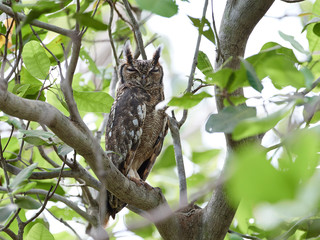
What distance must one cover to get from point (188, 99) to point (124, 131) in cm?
224

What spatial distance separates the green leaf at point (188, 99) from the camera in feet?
4.16

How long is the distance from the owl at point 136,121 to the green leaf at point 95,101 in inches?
33.9

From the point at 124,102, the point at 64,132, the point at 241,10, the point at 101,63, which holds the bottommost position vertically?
the point at 64,132

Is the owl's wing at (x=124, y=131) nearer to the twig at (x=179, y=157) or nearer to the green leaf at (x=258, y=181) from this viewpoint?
the twig at (x=179, y=157)

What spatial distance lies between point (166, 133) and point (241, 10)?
178cm

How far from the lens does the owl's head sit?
4023 millimetres

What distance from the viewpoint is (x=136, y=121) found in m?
3.53

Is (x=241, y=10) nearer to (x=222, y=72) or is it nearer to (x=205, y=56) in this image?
(x=205, y=56)

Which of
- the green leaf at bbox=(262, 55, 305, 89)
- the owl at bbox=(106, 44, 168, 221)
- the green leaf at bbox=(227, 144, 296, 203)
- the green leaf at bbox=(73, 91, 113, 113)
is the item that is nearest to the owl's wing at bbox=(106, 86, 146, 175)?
the owl at bbox=(106, 44, 168, 221)

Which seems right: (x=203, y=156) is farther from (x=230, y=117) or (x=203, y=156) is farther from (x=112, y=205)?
(x=230, y=117)

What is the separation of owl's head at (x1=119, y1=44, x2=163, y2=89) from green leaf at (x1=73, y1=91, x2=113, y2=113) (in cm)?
169

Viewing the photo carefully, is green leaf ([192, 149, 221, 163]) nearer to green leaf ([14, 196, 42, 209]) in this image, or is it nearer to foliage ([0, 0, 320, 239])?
foliage ([0, 0, 320, 239])

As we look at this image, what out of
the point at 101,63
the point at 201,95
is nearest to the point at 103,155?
the point at 201,95

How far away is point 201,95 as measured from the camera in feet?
4.16
